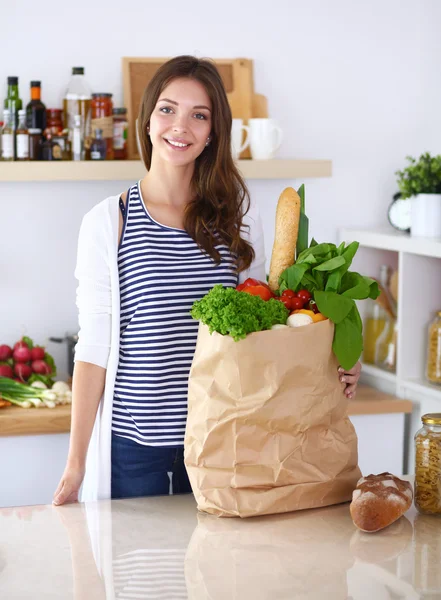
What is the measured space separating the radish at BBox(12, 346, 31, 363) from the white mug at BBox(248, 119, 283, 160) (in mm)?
869

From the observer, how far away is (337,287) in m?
1.25

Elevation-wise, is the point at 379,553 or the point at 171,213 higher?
the point at 171,213

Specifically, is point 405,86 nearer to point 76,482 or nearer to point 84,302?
point 84,302

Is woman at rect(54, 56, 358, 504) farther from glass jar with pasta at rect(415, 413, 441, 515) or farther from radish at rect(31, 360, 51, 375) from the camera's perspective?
radish at rect(31, 360, 51, 375)

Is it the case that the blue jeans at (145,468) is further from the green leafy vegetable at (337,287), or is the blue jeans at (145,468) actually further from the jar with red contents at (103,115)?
the jar with red contents at (103,115)

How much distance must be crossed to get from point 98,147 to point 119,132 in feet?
0.28

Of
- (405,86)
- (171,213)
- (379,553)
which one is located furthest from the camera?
(405,86)

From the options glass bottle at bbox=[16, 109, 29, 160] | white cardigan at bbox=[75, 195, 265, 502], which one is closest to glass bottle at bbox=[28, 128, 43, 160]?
glass bottle at bbox=[16, 109, 29, 160]

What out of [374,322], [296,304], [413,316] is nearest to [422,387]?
[413,316]

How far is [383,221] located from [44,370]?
1188 mm

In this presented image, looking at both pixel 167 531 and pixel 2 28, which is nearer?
pixel 167 531

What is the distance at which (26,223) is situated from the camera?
2520 millimetres

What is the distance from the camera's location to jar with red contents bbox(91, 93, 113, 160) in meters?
2.41

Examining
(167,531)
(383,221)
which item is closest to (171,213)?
(167,531)
